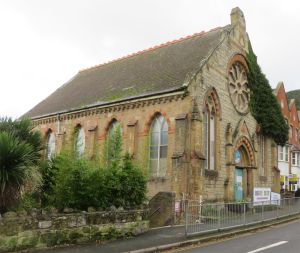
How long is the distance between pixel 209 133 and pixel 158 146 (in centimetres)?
316

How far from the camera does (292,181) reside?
43.7 m

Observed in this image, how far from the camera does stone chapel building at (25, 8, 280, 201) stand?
19.5m

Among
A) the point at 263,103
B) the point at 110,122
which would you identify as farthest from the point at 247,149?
the point at 110,122

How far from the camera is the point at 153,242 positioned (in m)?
12.0

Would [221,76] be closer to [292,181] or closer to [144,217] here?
[144,217]

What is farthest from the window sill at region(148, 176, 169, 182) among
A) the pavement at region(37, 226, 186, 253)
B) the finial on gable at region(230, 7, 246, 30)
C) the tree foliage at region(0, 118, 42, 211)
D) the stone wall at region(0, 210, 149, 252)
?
the finial on gable at region(230, 7, 246, 30)

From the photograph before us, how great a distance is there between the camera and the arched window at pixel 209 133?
70.8 ft

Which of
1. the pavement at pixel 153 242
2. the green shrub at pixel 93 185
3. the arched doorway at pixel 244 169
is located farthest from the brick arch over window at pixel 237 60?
the green shrub at pixel 93 185

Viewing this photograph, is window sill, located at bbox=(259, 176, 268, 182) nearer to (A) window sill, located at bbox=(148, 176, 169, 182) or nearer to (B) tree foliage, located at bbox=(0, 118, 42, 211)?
(A) window sill, located at bbox=(148, 176, 169, 182)

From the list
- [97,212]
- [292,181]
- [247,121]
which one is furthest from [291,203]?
[292,181]

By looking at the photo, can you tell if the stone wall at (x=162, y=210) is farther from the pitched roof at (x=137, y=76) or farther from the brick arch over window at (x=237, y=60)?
the brick arch over window at (x=237, y=60)

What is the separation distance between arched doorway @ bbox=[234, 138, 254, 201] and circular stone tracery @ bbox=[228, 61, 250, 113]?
2.46 meters

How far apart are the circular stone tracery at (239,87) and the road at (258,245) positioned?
1166 centimetres

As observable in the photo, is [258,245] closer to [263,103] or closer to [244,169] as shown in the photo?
[244,169]
